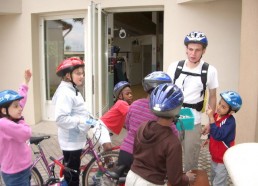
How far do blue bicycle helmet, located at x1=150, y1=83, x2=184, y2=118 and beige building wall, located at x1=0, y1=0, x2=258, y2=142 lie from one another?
314 cm

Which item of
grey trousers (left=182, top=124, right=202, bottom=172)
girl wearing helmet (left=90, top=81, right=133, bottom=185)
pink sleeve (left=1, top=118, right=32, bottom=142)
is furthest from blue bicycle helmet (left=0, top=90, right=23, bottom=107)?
grey trousers (left=182, top=124, right=202, bottom=172)

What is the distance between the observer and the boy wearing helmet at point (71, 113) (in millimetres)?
3137

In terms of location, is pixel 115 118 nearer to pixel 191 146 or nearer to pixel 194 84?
pixel 191 146

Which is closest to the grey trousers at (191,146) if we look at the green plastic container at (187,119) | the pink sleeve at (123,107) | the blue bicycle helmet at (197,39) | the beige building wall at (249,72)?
the green plastic container at (187,119)

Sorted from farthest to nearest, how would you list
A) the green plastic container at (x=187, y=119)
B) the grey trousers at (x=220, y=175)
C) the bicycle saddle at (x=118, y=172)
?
the grey trousers at (x=220, y=175) < the green plastic container at (x=187, y=119) < the bicycle saddle at (x=118, y=172)

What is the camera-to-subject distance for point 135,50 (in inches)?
721

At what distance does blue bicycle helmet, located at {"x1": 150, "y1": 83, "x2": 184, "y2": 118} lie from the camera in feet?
6.50

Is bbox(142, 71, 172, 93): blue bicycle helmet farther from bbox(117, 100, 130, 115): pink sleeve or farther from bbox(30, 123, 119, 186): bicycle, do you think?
bbox(30, 123, 119, 186): bicycle

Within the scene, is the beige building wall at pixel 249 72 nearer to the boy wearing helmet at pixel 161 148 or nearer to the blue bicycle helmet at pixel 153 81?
the blue bicycle helmet at pixel 153 81

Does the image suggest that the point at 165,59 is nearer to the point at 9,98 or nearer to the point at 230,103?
the point at 230,103

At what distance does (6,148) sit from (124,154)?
116 cm

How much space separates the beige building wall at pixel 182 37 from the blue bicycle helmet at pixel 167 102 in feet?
10.3

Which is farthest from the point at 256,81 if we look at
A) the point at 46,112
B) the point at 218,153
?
the point at 46,112

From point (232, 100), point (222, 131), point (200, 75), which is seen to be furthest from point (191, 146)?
point (200, 75)
